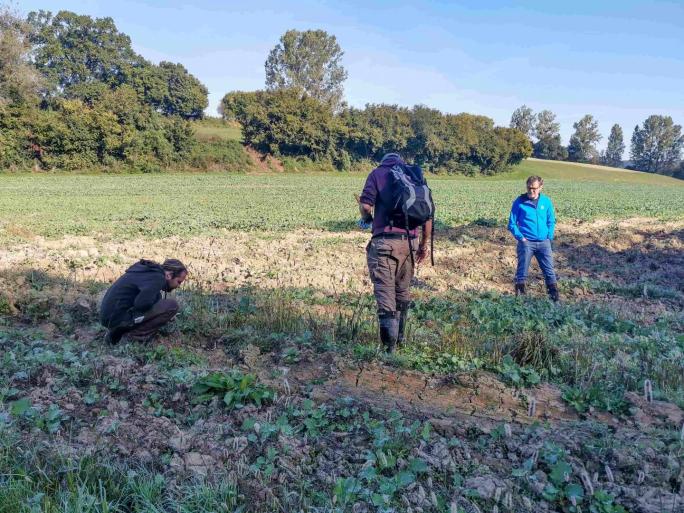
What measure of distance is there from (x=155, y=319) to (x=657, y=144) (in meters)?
120

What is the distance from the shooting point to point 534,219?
773 centimetres

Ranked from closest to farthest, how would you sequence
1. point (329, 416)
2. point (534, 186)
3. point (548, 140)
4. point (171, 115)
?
point (329, 416) < point (534, 186) < point (171, 115) < point (548, 140)

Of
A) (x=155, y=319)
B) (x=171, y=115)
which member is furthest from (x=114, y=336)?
(x=171, y=115)

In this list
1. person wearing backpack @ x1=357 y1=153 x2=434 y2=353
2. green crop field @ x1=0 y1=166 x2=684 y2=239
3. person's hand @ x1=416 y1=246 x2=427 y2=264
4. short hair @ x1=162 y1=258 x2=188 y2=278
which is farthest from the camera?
green crop field @ x1=0 y1=166 x2=684 y2=239

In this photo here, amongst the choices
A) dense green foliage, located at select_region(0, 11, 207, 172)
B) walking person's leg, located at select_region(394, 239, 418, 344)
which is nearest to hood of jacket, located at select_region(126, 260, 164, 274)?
walking person's leg, located at select_region(394, 239, 418, 344)

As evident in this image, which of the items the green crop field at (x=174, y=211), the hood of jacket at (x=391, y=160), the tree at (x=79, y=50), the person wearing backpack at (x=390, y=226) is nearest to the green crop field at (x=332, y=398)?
the person wearing backpack at (x=390, y=226)

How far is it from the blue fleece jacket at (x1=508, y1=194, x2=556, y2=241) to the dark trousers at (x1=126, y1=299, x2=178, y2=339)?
495cm

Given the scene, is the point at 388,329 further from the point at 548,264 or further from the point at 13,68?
the point at 13,68

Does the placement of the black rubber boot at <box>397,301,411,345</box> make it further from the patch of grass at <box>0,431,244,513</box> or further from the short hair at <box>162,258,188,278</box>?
the patch of grass at <box>0,431,244,513</box>

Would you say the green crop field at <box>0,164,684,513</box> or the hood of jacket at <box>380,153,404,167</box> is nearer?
the green crop field at <box>0,164,684,513</box>

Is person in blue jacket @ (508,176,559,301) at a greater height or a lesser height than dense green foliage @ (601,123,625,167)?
lesser

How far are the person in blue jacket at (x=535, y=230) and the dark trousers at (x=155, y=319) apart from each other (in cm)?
495

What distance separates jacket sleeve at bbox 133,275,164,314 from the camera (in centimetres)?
527

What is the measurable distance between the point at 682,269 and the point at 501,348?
796 cm
